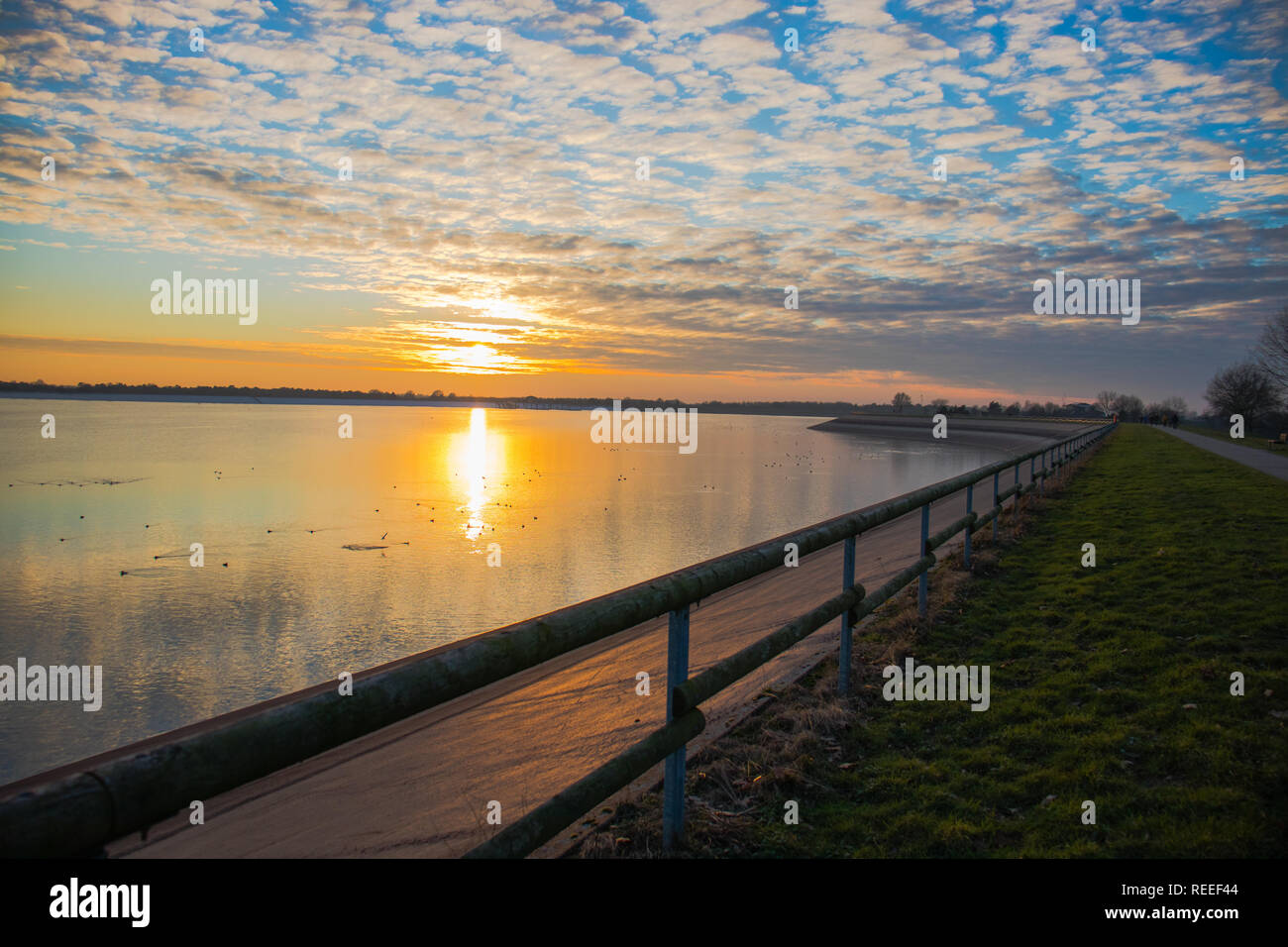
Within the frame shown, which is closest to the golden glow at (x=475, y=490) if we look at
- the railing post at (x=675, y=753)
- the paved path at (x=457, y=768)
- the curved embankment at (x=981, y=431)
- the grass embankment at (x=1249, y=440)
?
the paved path at (x=457, y=768)

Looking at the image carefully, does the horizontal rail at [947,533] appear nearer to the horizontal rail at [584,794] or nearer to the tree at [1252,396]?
the horizontal rail at [584,794]

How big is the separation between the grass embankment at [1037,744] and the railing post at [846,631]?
A: 12 centimetres

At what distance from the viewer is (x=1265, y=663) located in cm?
570

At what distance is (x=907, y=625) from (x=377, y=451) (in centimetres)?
5351

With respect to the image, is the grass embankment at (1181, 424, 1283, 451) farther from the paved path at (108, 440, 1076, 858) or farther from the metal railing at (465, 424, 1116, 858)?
the metal railing at (465, 424, 1116, 858)

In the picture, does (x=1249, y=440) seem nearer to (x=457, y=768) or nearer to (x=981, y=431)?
(x=457, y=768)

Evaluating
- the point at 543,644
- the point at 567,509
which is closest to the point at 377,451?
the point at 567,509

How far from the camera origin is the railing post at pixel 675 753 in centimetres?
307

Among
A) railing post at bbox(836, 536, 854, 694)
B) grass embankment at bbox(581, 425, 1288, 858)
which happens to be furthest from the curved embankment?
railing post at bbox(836, 536, 854, 694)

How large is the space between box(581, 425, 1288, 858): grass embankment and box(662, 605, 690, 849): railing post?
5.2 inches

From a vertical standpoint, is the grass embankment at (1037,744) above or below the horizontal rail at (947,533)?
below

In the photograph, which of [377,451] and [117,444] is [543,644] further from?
[117,444]

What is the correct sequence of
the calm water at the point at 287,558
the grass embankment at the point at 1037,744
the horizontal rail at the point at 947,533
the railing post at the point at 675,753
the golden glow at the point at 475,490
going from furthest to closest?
the golden glow at the point at 475,490
the calm water at the point at 287,558
the horizontal rail at the point at 947,533
the grass embankment at the point at 1037,744
the railing post at the point at 675,753
